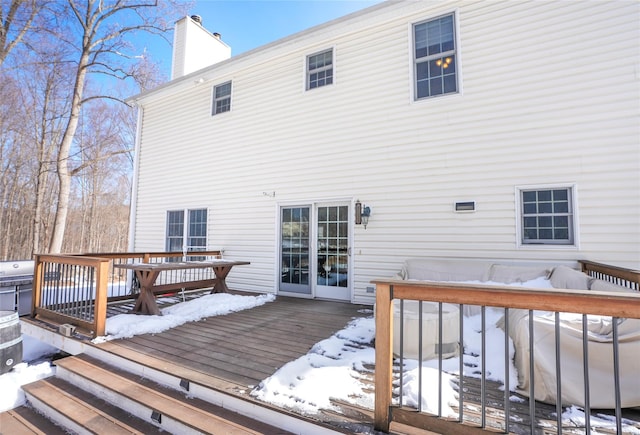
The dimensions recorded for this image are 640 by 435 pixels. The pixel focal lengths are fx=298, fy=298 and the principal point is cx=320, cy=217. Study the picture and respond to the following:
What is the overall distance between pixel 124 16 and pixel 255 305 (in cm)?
1168

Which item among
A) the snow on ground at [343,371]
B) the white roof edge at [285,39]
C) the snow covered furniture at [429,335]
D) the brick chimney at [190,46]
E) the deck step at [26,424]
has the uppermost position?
the brick chimney at [190,46]

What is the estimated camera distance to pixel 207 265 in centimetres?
506

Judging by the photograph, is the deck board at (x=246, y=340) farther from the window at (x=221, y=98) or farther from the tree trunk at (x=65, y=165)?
the tree trunk at (x=65, y=165)

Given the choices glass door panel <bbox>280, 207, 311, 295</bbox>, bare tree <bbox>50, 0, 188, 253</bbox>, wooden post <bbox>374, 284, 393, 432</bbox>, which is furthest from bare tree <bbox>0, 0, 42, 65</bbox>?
wooden post <bbox>374, 284, 393, 432</bbox>

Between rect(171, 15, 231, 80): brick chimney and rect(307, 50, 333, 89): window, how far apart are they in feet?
14.0

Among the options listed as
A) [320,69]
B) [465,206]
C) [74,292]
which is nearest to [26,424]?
[74,292]

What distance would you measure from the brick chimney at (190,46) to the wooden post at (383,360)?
8.89 m

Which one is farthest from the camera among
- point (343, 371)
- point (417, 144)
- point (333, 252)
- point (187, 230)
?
point (187, 230)

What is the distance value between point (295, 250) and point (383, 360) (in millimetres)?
4300

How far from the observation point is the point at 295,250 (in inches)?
241

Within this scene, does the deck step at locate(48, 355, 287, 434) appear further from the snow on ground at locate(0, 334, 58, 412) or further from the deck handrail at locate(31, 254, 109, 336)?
the deck handrail at locate(31, 254, 109, 336)

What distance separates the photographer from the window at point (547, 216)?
13.7 ft

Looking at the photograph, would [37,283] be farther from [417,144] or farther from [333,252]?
[417,144]

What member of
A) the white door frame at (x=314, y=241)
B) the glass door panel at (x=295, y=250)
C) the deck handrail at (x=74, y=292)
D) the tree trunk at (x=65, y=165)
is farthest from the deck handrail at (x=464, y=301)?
the tree trunk at (x=65, y=165)
